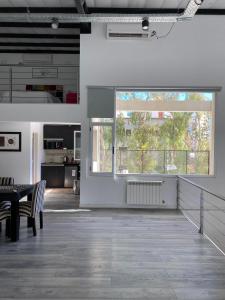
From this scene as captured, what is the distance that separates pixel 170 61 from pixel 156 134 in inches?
68.3

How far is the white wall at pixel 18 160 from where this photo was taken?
9352 mm

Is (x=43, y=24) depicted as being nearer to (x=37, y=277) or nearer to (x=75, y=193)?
(x=75, y=193)

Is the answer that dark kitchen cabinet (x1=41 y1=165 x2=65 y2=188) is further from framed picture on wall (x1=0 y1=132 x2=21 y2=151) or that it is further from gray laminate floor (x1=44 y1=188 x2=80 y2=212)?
framed picture on wall (x1=0 y1=132 x2=21 y2=151)

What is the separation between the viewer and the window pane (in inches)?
323

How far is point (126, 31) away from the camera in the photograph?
775cm

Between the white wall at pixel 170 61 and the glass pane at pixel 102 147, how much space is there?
0.51 m

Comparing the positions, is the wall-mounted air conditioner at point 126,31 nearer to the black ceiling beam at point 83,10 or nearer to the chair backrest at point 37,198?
the black ceiling beam at point 83,10

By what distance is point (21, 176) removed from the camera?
30.8 ft

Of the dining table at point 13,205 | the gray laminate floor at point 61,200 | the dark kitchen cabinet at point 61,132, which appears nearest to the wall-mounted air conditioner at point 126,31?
the gray laminate floor at point 61,200

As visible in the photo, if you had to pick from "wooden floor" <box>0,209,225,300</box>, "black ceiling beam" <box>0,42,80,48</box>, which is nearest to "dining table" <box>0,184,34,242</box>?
"wooden floor" <box>0,209,225,300</box>

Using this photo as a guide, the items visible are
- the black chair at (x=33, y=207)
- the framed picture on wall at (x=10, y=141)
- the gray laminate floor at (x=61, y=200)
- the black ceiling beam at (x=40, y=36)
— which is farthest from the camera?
the black ceiling beam at (x=40, y=36)

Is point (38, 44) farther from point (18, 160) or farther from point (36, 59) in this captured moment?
point (18, 160)

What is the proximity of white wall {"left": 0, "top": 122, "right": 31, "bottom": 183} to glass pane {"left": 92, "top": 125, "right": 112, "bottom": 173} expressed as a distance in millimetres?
2210

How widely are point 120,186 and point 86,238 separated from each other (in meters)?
2.68
